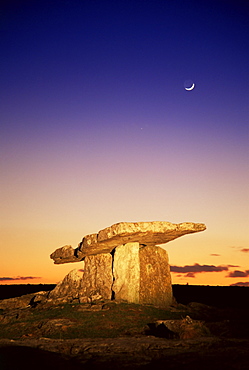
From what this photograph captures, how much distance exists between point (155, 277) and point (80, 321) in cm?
573

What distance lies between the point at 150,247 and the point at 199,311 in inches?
150

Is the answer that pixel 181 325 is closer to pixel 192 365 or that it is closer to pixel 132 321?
pixel 132 321

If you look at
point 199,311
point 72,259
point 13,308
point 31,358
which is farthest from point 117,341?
point 72,259

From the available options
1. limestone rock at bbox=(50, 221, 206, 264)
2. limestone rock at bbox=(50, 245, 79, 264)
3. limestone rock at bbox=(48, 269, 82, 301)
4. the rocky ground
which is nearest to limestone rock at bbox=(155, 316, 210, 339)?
the rocky ground

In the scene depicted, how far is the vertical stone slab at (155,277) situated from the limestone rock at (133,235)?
0.68 metres

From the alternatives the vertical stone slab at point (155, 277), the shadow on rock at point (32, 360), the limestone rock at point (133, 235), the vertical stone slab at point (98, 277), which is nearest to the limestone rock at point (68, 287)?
the vertical stone slab at point (98, 277)

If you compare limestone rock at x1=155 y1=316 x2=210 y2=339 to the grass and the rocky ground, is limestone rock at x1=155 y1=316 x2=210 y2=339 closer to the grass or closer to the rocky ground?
the rocky ground

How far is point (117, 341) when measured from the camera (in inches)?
427

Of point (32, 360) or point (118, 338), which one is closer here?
point (32, 360)

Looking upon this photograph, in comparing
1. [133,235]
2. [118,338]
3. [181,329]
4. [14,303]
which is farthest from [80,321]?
[14,303]

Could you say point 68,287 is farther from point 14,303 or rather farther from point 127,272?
point 127,272

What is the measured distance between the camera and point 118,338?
37.6ft

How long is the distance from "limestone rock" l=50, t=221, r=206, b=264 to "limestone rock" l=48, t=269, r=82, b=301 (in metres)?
1.12

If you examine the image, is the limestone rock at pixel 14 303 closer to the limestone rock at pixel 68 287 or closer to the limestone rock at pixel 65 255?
the limestone rock at pixel 68 287
